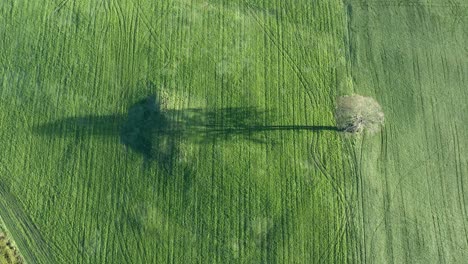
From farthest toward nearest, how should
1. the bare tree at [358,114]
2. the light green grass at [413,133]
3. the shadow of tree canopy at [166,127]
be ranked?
the bare tree at [358,114]
the shadow of tree canopy at [166,127]
the light green grass at [413,133]

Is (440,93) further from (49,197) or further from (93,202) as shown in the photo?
(49,197)

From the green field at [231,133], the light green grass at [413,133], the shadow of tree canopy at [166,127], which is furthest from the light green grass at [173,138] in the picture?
the light green grass at [413,133]

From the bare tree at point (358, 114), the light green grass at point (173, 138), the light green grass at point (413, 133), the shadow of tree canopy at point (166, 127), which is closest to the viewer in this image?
the light green grass at point (173, 138)

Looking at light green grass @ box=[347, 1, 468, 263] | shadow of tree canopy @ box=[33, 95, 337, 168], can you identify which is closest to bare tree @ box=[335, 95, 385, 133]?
light green grass @ box=[347, 1, 468, 263]

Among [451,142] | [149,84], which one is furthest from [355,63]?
[149,84]

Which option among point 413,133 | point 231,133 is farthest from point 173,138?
point 413,133

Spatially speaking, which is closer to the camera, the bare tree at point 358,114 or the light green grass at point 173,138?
the light green grass at point 173,138

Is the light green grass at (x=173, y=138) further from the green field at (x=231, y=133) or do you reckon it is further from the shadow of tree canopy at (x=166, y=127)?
the shadow of tree canopy at (x=166, y=127)

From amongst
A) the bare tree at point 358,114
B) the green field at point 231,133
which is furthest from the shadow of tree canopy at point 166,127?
the bare tree at point 358,114
